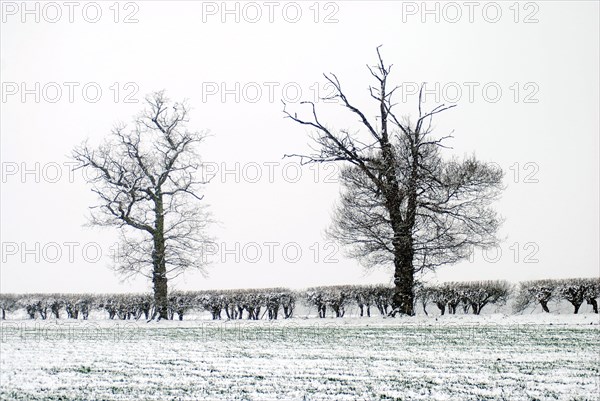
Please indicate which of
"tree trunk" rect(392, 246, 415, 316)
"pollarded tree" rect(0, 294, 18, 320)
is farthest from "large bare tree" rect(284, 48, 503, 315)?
"pollarded tree" rect(0, 294, 18, 320)

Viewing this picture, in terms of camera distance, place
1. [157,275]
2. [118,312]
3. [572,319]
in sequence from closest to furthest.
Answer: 1. [572,319]
2. [157,275]
3. [118,312]

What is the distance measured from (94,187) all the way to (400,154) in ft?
49.0

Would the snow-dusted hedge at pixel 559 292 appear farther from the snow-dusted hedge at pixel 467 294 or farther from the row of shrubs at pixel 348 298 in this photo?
the snow-dusted hedge at pixel 467 294

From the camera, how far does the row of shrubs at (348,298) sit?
2639 centimetres

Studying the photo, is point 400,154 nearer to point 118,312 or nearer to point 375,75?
point 375,75

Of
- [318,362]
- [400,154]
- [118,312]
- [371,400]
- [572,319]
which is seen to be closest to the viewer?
[371,400]

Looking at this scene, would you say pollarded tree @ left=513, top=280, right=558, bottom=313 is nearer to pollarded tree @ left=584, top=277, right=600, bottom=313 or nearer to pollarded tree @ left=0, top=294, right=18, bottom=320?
pollarded tree @ left=584, top=277, right=600, bottom=313

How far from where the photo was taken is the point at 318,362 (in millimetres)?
11523

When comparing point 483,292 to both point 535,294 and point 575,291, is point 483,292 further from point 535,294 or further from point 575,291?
point 575,291

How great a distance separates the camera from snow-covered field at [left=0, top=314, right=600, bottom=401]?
28.4 ft

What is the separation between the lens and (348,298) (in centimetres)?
2786

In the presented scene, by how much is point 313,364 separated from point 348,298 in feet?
55.1

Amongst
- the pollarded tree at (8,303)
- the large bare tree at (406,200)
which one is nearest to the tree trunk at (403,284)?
the large bare tree at (406,200)

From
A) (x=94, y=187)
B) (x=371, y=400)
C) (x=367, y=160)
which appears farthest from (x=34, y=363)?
(x=94, y=187)
